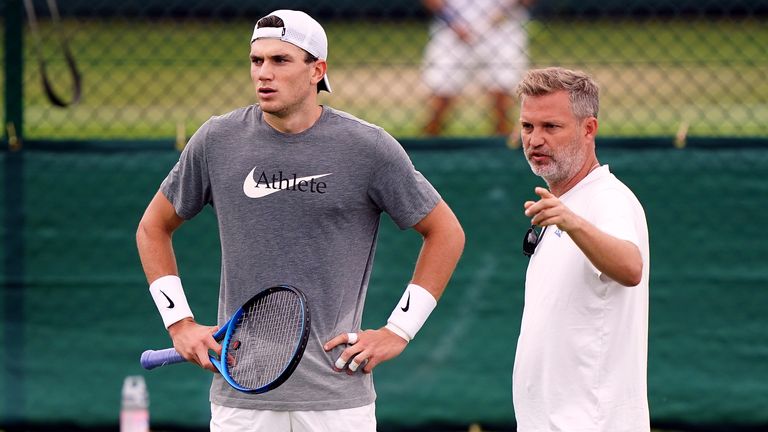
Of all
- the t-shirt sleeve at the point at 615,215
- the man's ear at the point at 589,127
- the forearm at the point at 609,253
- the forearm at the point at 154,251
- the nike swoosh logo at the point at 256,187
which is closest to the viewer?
the forearm at the point at 609,253

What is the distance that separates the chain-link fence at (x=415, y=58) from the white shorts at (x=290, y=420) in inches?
112

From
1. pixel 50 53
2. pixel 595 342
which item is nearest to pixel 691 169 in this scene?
pixel 595 342

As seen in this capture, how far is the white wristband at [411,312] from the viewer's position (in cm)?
399

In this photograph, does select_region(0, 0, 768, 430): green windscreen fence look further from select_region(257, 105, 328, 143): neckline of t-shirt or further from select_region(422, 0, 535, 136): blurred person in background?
select_region(257, 105, 328, 143): neckline of t-shirt

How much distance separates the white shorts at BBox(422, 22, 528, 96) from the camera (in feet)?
22.5

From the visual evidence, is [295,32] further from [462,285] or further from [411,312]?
[462,285]

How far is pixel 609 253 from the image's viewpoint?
10.4ft

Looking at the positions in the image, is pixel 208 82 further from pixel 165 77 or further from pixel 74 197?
pixel 74 197

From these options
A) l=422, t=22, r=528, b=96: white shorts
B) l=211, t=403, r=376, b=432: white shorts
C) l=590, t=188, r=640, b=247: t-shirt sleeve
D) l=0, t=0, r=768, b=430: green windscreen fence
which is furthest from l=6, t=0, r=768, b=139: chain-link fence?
l=590, t=188, r=640, b=247: t-shirt sleeve

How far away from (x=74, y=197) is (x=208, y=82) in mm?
7695

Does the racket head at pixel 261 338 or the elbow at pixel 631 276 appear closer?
the elbow at pixel 631 276

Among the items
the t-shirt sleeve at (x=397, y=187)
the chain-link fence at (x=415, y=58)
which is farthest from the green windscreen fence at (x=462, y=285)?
the t-shirt sleeve at (x=397, y=187)

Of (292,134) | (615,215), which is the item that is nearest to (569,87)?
(615,215)

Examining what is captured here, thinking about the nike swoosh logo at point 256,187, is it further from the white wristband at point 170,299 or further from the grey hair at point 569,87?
the grey hair at point 569,87
